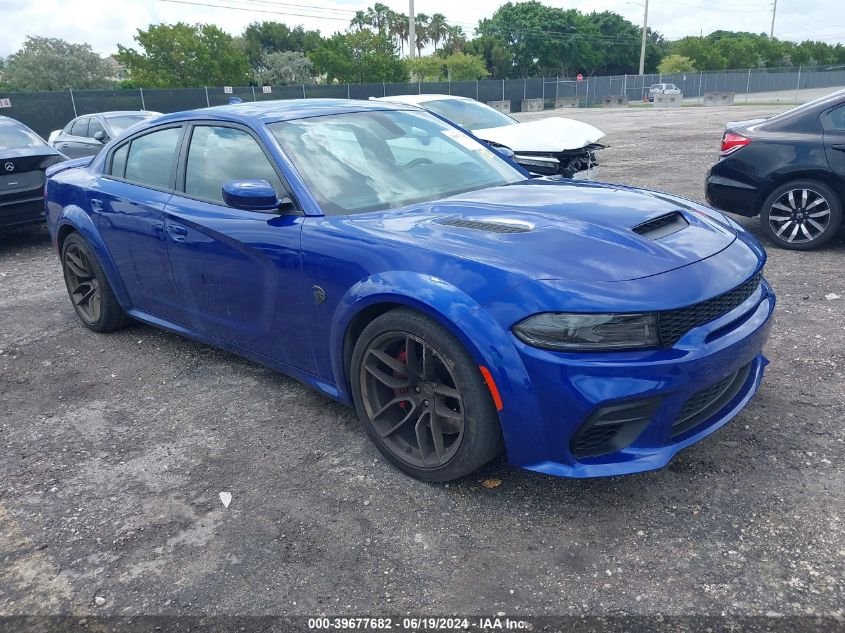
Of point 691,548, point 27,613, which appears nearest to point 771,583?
point 691,548

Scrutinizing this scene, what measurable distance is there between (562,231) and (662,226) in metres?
0.51

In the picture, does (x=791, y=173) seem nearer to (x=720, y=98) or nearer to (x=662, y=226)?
(x=662, y=226)

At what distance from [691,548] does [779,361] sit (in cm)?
199

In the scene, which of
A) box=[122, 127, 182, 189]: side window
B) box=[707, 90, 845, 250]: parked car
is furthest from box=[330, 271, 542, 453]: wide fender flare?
box=[707, 90, 845, 250]: parked car

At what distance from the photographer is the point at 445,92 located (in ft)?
120

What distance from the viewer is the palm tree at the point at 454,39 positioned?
291ft

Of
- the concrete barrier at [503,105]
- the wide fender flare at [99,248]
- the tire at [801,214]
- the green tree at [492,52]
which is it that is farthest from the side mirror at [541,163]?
the green tree at [492,52]

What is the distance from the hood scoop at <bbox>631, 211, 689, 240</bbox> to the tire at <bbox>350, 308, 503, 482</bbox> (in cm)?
95

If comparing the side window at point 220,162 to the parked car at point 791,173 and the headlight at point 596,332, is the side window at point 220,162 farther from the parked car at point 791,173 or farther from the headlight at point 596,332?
the parked car at point 791,173

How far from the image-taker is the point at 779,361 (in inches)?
159

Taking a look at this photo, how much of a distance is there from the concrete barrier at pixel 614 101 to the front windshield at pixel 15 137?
46.4 m

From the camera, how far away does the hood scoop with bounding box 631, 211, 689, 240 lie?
113 inches

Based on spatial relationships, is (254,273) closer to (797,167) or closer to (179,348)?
(179,348)

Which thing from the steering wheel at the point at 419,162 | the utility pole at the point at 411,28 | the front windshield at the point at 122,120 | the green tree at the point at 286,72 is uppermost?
the utility pole at the point at 411,28
